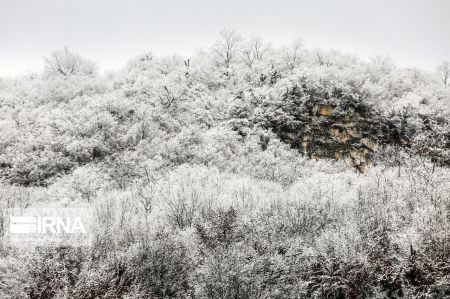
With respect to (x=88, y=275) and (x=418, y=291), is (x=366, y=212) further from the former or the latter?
(x=88, y=275)

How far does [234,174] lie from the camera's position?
19.5 meters

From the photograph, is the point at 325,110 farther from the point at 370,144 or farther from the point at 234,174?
the point at 234,174

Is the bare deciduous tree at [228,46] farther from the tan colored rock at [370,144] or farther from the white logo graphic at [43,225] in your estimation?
the white logo graphic at [43,225]

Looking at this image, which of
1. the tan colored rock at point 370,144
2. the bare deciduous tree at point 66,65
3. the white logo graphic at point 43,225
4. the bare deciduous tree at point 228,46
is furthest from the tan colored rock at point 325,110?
the bare deciduous tree at point 66,65

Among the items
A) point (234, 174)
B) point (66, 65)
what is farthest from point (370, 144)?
point (66, 65)

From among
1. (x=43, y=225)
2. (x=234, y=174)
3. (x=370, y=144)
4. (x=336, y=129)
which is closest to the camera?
(x=43, y=225)

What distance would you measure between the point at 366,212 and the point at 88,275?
27.9 feet

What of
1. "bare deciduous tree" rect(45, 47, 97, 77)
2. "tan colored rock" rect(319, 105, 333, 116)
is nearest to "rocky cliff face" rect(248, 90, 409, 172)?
"tan colored rock" rect(319, 105, 333, 116)

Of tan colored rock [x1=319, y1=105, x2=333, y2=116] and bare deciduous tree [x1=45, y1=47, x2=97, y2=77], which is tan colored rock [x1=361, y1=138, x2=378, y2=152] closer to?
tan colored rock [x1=319, y1=105, x2=333, y2=116]

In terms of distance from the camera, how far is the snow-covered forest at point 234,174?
24.0 ft

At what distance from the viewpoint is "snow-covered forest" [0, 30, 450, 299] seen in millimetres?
7305

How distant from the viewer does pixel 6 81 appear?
39.6 m

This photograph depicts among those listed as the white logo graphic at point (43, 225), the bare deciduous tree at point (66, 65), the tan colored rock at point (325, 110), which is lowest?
the white logo graphic at point (43, 225)

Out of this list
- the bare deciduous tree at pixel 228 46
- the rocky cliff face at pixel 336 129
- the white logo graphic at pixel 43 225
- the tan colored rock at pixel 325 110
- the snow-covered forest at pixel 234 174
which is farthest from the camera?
the bare deciduous tree at pixel 228 46
